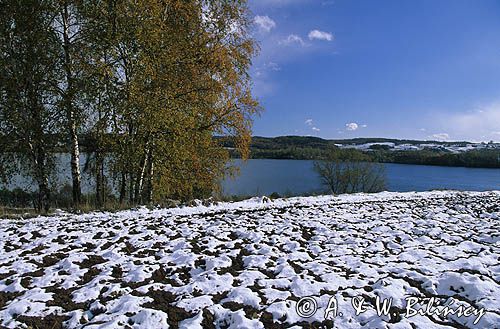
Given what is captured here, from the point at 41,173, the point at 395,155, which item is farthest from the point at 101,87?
the point at 395,155

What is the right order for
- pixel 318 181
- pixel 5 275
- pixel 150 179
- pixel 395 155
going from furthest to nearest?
pixel 395 155 → pixel 318 181 → pixel 150 179 → pixel 5 275

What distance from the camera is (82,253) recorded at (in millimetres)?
5594

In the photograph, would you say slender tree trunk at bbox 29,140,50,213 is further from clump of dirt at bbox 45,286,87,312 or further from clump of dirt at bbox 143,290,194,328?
clump of dirt at bbox 143,290,194,328

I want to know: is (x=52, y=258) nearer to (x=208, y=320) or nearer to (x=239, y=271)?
(x=239, y=271)

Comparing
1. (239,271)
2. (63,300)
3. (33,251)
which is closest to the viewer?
(63,300)

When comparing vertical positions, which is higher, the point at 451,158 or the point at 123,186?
the point at 451,158

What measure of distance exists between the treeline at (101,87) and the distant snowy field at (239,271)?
3400 mm

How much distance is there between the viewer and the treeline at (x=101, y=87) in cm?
1025

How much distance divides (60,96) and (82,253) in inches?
290

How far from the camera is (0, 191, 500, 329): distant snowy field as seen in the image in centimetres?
354

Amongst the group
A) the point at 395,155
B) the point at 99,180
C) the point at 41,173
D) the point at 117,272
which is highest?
the point at 395,155

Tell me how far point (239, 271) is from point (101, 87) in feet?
27.1

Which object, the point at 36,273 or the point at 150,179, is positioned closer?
the point at 36,273

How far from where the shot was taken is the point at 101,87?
10383mm
